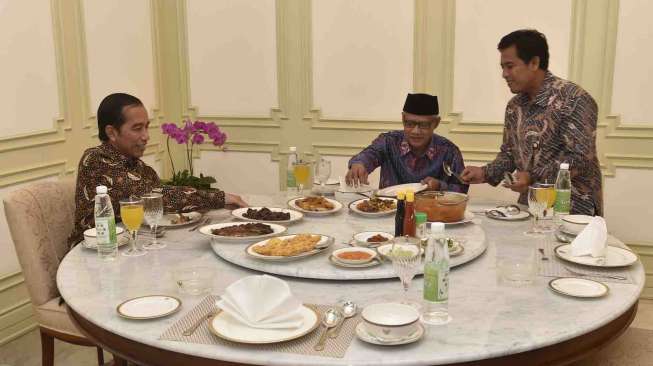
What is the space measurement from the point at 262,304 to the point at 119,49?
348 cm

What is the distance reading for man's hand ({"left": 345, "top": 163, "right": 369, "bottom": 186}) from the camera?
3250 millimetres

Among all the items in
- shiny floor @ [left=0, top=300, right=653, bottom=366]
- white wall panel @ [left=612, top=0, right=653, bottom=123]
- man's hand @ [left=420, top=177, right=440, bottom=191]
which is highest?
white wall panel @ [left=612, top=0, right=653, bottom=123]

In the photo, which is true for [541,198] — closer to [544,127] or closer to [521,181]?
[521,181]

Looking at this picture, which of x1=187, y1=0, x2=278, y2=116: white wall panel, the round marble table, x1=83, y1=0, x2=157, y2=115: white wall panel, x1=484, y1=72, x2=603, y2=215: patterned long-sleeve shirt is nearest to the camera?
the round marble table

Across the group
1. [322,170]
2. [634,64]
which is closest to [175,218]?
[322,170]

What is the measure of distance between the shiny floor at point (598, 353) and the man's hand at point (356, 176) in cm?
141

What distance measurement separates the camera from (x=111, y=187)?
2.57 meters

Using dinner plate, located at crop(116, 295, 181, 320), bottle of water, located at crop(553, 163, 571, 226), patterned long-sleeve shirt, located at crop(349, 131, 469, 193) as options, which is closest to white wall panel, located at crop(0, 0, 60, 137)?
patterned long-sleeve shirt, located at crop(349, 131, 469, 193)

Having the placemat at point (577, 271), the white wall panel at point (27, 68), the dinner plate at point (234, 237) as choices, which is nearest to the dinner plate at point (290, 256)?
the dinner plate at point (234, 237)

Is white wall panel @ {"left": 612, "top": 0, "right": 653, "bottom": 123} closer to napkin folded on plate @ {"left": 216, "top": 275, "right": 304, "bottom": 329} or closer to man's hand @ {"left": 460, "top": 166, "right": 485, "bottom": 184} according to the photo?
man's hand @ {"left": 460, "top": 166, "right": 485, "bottom": 184}

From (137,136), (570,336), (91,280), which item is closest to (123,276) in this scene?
(91,280)

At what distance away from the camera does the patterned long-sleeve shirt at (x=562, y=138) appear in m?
2.88

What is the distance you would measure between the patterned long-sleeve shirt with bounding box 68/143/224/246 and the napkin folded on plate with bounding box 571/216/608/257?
1.52m

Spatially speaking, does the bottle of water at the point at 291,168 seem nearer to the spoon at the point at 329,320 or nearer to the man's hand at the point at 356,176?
the man's hand at the point at 356,176
